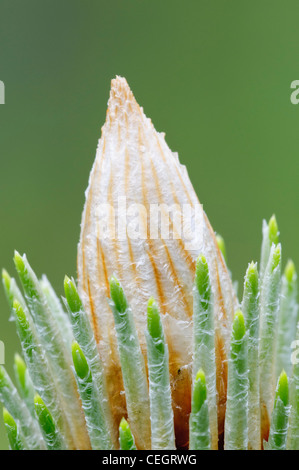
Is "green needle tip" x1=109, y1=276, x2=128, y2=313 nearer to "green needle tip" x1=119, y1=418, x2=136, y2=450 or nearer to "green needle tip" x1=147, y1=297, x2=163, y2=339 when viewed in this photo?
Result: "green needle tip" x1=147, y1=297, x2=163, y2=339


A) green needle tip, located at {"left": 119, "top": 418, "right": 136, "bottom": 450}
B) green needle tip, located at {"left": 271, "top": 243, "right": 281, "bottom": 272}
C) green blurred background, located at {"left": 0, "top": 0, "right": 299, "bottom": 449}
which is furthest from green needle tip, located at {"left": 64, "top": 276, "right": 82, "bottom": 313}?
green blurred background, located at {"left": 0, "top": 0, "right": 299, "bottom": 449}

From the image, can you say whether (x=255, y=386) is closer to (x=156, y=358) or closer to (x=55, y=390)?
(x=156, y=358)

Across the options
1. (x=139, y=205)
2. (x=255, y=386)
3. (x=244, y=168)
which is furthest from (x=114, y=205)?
(x=244, y=168)

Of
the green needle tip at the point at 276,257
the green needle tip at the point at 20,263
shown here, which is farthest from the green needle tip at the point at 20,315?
the green needle tip at the point at 276,257

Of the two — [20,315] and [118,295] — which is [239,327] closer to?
[118,295]

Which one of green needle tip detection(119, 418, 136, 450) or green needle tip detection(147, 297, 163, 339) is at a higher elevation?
green needle tip detection(147, 297, 163, 339)

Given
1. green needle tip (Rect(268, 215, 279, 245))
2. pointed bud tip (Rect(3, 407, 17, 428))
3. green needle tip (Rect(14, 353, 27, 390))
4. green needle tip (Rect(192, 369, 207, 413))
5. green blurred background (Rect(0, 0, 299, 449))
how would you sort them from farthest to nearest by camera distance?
green blurred background (Rect(0, 0, 299, 449)) → green needle tip (Rect(14, 353, 27, 390)) → green needle tip (Rect(268, 215, 279, 245)) → pointed bud tip (Rect(3, 407, 17, 428)) → green needle tip (Rect(192, 369, 207, 413))
